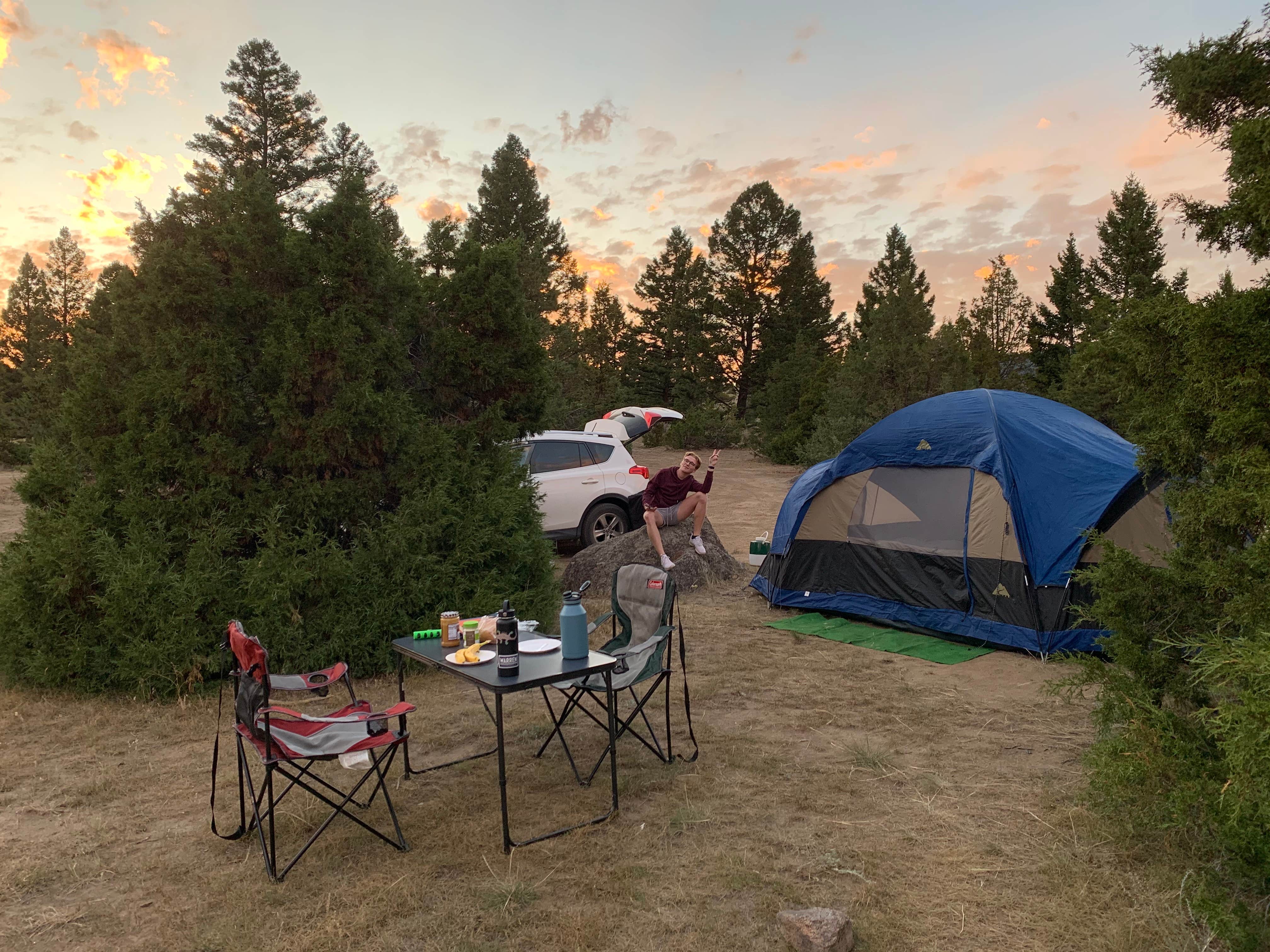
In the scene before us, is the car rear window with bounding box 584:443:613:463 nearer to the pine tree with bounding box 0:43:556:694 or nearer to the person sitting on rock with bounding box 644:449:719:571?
the person sitting on rock with bounding box 644:449:719:571

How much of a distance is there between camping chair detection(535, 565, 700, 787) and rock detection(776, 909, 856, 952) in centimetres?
131

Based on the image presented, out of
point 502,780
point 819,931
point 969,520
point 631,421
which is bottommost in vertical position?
point 819,931

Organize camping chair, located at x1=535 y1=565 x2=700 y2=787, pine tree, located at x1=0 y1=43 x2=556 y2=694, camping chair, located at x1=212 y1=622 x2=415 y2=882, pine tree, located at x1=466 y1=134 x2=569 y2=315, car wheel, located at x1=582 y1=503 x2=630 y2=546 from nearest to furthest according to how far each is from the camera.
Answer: camping chair, located at x1=212 y1=622 x2=415 y2=882 < camping chair, located at x1=535 y1=565 x2=700 y2=787 < pine tree, located at x1=0 y1=43 x2=556 y2=694 < car wheel, located at x1=582 y1=503 x2=630 y2=546 < pine tree, located at x1=466 y1=134 x2=569 y2=315

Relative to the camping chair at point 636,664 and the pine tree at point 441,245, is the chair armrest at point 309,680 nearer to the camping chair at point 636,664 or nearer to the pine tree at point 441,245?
the camping chair at point 636,664

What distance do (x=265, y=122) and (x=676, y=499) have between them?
23.8 meters

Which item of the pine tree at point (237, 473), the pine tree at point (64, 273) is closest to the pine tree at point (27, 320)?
the pine tree at point (64, 273)

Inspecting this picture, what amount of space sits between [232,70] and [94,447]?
24569 millimetres

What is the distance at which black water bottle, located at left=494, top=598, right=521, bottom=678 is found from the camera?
3414 millimetres

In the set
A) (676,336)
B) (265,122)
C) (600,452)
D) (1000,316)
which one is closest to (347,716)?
(600,452)

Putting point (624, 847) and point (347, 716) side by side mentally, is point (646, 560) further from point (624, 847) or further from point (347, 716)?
point (347, 716)

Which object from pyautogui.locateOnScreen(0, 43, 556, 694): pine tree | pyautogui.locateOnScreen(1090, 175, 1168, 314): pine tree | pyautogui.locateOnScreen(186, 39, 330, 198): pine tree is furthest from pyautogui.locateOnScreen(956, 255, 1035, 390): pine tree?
pyautogui.locateOnScreen(0, 43, 556, 694): pine tree

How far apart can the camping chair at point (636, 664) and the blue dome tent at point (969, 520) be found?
281 centimetres

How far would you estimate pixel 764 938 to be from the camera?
2693mm

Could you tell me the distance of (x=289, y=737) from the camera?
3.24 m
